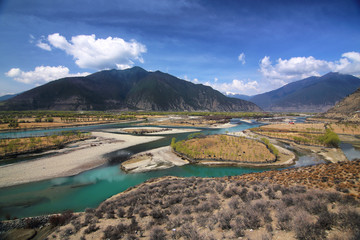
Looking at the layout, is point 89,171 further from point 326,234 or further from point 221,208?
point 326,234

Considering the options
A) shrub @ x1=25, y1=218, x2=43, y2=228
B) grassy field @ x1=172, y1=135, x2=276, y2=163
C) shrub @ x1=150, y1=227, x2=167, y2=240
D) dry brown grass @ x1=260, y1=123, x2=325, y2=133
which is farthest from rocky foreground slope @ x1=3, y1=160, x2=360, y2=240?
dry brown grass @ x1=260, y1=123, x2=325, y2=133

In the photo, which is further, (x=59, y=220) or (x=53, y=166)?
(x=53, y=166)

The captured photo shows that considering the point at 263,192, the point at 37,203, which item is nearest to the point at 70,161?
the point at 37,203

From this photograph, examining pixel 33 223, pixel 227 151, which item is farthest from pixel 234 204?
Result: pixel 227 151

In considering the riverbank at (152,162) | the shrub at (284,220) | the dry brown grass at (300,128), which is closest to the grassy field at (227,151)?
the riverbank at (152,162)

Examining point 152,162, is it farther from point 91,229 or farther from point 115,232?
point 115,232

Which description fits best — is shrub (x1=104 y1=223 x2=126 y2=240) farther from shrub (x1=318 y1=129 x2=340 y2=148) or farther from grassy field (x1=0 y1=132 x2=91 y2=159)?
shrub (x1=318 y1=129 x2=340 y2=148)

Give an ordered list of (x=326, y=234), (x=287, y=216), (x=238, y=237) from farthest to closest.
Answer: (x=287, y=216) < (x=238, y=237) < (x=326, y=234)
